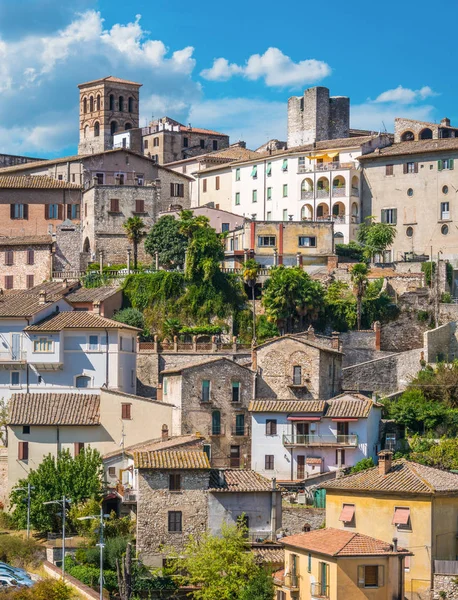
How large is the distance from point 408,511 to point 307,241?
3753cm

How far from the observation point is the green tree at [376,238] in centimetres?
9488

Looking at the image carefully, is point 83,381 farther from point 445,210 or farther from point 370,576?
point 445,210

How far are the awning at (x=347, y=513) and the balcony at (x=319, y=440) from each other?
9495mm

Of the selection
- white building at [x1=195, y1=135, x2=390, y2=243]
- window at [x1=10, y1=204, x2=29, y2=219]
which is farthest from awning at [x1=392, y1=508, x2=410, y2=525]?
window at [x1=10, y1=204, x2=29, y2=219]

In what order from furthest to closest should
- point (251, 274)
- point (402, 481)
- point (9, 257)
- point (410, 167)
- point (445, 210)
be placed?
point (410, 167) < point (445, 210) < point (9, 257) < point (251, 274) < point (402, 481)

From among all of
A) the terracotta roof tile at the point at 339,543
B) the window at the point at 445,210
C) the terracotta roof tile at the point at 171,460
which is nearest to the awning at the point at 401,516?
the terracotta roof tile at the point at 339,543

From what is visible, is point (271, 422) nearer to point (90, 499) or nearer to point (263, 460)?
point (263, 460)

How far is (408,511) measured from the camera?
5600 cm

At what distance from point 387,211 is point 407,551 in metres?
48.2

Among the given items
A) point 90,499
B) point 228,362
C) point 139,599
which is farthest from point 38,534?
point 228,362

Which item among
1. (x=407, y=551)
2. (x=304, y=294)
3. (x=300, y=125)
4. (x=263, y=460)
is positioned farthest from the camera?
(x=300, y=125)

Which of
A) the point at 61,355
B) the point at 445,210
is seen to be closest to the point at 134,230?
the point at 61,355

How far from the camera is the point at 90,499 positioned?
2499 inches

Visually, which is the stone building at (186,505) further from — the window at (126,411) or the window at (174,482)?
the window at (126,411)
